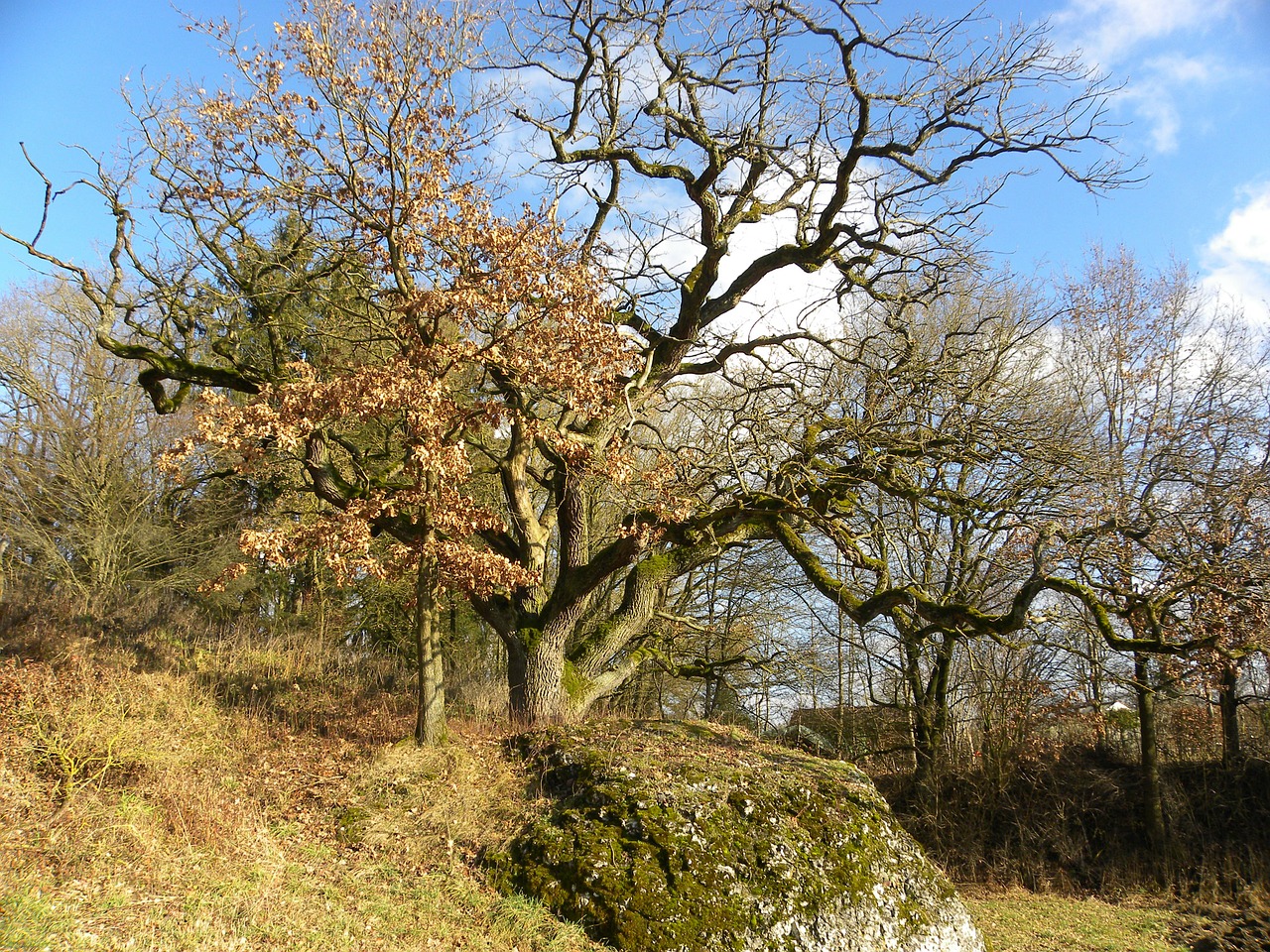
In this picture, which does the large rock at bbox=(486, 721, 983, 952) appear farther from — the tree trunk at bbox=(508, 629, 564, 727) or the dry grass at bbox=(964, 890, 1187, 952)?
the dry grass at bbox=(964, 890, 1187, 952)

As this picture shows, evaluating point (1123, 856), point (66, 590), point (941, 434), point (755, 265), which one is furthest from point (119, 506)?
point (1123, 856)

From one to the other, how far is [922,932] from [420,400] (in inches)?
303

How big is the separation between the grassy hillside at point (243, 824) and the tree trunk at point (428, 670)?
38 centimetres

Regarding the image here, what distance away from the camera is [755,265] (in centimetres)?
1178

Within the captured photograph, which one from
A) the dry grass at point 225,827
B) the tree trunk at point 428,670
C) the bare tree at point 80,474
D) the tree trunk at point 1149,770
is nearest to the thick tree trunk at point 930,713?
the tree trunk at point 1149,770

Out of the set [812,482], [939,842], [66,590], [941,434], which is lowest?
[939,842]

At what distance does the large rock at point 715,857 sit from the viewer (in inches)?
277

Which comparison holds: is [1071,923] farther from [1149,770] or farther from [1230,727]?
[1230,727]

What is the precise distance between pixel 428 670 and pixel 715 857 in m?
4.04

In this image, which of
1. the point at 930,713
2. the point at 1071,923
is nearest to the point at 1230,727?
the point at 930,713

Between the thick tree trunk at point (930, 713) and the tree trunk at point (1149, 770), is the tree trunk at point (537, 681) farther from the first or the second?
the tree trunk at point (1149, 770)

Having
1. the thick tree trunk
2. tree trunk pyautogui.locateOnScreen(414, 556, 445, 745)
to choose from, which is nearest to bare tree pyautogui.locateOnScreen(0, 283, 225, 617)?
tree trunk pyautogui.locateOnScreen(414, 556, 445, 745)

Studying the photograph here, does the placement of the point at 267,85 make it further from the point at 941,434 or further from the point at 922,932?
the point at 922,932

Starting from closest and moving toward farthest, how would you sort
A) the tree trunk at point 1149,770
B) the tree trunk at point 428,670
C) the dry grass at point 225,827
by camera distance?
the dry grass at point 225,827 < the tree trunk at point 428,670 < the tree trunk at point 1149,770
